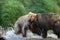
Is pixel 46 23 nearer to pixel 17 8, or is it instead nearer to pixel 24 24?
pixel 24 24

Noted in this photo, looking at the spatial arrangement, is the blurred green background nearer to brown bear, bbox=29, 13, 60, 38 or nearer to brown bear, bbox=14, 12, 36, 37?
brown bear, bbox=14, 12, 36, 37

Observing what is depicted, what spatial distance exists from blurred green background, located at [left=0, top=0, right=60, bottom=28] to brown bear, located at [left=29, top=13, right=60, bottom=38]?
1.78 metres

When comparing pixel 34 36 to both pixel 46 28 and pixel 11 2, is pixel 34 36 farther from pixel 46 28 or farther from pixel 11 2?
pixel 11 2

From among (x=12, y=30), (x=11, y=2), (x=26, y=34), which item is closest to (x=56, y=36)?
(x=26, y=34)

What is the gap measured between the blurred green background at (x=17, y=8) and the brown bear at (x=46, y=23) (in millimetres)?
1779

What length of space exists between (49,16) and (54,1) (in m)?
4.49

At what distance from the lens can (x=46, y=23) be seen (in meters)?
8.03

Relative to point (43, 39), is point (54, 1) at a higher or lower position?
higher

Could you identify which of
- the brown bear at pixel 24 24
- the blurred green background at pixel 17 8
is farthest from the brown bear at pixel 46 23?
the blurred green background at pixel 17 8

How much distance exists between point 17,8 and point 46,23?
2.40 m

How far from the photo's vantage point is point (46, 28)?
809 cm

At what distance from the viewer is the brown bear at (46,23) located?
789cm

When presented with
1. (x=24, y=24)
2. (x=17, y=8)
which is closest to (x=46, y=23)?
(x=24, y=24)

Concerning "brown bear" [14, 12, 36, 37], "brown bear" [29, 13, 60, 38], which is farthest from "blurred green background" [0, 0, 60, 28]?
"brown bear" [29, 13, 60, 38]
